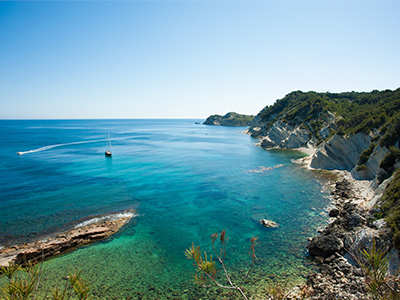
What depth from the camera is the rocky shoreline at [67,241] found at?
1591 centimetres

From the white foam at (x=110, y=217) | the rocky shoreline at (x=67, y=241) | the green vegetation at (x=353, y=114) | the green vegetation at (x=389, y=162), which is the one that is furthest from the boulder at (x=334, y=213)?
the rocky shoreline at (x=67, y=241)

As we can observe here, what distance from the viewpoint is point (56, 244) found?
17.1 meters

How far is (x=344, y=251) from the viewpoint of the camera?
1505cm

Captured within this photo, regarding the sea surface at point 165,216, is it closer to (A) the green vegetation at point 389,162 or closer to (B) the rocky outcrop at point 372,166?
(B) the rocky outcrop at point 372,166

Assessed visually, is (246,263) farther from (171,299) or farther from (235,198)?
(235,198)

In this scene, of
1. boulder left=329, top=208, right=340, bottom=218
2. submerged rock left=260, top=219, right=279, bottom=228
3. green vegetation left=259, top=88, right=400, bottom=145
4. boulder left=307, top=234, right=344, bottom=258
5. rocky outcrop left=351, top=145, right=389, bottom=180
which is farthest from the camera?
green vegetation left=259, top=88, right=400, bottom=145

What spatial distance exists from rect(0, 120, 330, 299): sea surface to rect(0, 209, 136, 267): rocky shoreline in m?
0.98

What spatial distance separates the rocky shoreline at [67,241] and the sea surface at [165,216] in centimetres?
98

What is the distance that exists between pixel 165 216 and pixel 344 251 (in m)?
16.3

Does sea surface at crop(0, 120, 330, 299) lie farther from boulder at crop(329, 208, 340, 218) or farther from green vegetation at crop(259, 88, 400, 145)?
green vegetation at crop(259, 88, 400, 145)

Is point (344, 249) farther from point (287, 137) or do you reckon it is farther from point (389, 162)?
point (287, 137)

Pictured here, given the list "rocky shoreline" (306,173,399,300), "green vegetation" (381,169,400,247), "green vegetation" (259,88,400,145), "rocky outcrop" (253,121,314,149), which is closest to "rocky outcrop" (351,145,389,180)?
"green vegetation" (259,88,400,145)

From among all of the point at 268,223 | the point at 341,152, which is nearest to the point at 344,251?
the point at 268,223

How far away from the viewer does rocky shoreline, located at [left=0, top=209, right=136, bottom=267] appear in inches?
626
